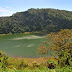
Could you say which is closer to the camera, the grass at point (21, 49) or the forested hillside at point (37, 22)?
the grass at point (21, 49)

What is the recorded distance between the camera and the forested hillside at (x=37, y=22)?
92688 mm

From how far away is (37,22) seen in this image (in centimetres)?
11331

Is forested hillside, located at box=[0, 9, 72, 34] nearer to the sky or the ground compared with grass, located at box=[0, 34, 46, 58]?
nearer to the sky

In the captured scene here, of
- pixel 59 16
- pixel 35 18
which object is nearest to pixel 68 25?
pixel 59 16

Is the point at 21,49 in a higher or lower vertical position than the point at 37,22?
lower

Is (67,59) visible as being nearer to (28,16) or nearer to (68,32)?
(68,32)

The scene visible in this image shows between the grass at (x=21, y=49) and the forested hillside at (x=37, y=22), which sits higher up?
the forested hillside at (x=37, y=22)

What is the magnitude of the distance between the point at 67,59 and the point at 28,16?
401 feet

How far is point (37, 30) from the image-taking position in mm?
105625

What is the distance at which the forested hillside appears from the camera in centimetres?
9269

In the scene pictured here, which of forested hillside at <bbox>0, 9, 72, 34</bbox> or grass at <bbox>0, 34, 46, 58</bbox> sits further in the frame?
forested hillside at <bbox>0, 9, 72, 34</bbox>

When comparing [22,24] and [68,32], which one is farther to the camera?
[22,24]

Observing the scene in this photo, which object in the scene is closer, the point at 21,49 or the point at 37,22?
the point at 21,49

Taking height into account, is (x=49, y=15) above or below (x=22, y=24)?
above
